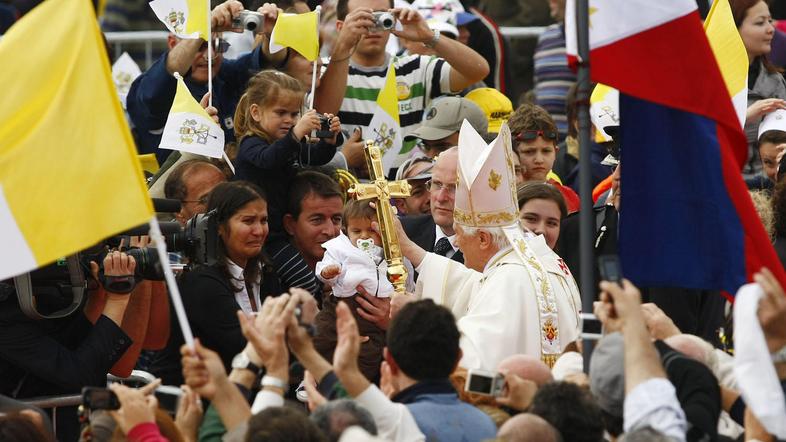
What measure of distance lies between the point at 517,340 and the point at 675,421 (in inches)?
94.0

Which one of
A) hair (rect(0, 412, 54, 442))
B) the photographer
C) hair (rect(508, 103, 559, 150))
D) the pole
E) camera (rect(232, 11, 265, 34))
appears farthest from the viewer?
hair (rect(508, 103, 559, 150))

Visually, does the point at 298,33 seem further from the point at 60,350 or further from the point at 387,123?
the point at 60,350

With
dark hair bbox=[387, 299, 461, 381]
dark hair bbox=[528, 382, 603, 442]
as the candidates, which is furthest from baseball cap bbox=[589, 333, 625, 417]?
dark hair bbox=[387, 299, 461, 381]

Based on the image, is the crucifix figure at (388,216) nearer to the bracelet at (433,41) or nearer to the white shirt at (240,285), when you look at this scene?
the white shirt at (240,285)

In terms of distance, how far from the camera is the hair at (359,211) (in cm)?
926

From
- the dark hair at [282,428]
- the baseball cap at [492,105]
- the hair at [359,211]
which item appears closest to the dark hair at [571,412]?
the dark hair at [282,428]

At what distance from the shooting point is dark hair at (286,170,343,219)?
31.4 feet

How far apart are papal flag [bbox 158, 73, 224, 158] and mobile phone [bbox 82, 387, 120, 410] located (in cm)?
344

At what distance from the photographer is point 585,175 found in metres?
7.02

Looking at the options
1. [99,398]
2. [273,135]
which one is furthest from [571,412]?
[273,135]

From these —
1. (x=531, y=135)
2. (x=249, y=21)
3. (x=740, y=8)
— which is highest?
(x=249, y=21)

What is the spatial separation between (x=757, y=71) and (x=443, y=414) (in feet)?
20.2

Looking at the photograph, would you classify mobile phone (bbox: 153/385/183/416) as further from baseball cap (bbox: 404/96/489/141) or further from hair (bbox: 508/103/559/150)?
hair (bbox: 508/103/559/150)

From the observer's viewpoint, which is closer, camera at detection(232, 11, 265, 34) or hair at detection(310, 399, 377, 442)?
hair at detection(310, 399, 377, 442)
